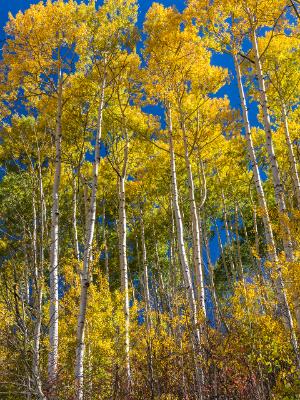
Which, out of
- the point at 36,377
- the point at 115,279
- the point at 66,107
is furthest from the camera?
the point at 115,279

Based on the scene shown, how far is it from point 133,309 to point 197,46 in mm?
7503

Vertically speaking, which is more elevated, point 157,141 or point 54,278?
point 157,141

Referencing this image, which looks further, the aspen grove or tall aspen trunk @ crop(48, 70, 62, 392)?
the aspen grove

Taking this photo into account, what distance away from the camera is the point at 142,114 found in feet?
43.6

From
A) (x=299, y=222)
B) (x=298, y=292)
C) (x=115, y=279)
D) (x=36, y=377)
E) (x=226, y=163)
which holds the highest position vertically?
(x=226, y=163)

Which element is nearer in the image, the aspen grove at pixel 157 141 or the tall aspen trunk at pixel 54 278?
the tall aspen trunk at pixel 54 278

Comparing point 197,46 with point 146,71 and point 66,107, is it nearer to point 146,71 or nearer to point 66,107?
point 146,71

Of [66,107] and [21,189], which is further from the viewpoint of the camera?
[21,189]

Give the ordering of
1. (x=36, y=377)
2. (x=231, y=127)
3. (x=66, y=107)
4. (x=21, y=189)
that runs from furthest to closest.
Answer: (x=21, y=189) → (x=231, y=127) → (x=66, y=107) → (x=36, y=377)

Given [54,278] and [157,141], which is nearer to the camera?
[54,278]

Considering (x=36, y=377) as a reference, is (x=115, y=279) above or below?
above

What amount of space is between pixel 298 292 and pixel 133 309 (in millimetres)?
Answer: 6740

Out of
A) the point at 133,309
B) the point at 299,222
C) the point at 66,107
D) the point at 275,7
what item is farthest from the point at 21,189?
the point at 299,222

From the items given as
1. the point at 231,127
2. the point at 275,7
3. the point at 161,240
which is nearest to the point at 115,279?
the point at 161,240
